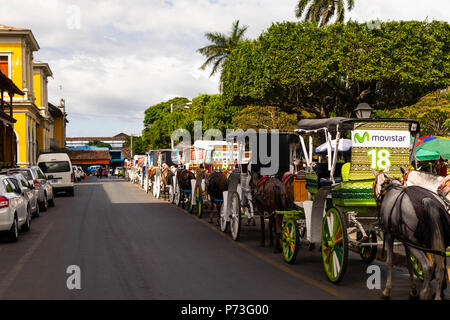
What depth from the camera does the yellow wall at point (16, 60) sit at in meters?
49.6

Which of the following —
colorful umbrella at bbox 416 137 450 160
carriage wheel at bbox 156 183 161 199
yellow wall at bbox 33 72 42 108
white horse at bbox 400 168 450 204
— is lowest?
carriage wheel at bbox 156 183 161 199

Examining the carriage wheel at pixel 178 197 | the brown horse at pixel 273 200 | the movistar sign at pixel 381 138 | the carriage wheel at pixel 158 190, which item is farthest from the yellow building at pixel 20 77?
the movistar sign at pixel 381 138

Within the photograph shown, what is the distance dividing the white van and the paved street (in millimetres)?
15195

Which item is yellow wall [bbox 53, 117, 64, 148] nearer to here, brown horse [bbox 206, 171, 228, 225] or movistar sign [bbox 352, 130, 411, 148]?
brown horse [bbox 206, 171, 228, 225]

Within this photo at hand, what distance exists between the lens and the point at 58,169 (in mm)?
29812

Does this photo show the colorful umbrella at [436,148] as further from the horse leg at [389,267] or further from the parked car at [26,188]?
the parked car at [26,188]

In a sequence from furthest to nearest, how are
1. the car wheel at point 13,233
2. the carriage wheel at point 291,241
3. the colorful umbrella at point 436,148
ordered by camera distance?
the colorful umbrella at point 436,148 < the car wheel at point 13,233 < the carriage wheel at point 291,241

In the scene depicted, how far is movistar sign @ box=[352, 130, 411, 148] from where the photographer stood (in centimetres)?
827

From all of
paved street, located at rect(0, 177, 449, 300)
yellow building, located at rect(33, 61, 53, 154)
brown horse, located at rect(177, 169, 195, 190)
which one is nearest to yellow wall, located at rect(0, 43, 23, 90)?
yellow building, located at rect(33, 61, 53, 154)

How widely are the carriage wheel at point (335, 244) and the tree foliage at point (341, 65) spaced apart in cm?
1833

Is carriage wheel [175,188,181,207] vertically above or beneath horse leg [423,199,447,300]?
beneath

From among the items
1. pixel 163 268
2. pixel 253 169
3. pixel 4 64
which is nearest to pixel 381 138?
pixel 163 268

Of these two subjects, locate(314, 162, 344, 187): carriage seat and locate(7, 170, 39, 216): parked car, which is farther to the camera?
locate(7, 170, 39, 216): parked car

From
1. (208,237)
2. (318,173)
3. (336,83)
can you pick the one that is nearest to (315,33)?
(336,83)
